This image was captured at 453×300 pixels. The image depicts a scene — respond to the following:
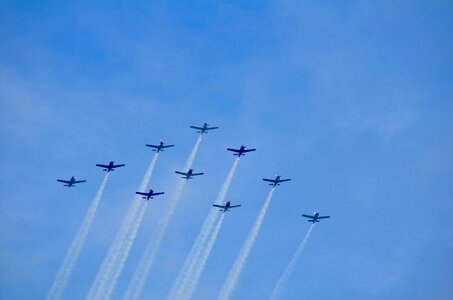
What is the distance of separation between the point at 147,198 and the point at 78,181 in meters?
23.8

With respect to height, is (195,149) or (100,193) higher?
(195,149)

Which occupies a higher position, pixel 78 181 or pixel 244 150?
pixel 244 150

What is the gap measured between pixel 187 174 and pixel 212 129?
52.6 ft

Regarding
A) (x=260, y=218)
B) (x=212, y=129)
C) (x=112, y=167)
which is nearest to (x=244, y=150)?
(x=212, y=129)

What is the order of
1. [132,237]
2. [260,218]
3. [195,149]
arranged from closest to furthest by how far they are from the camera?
1. [132,237]
2. [260,218]
3. [195,149]

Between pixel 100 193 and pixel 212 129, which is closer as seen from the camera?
pixel 100 193

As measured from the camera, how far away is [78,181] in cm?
15250

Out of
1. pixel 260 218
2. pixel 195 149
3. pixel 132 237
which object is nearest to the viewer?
pixel 132 237

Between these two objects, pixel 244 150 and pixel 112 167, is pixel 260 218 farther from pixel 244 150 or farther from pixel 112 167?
pixel 112 167

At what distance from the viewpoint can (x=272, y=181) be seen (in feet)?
497

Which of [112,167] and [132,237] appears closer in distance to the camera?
[132,237]

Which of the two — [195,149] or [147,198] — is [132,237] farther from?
[195,149]

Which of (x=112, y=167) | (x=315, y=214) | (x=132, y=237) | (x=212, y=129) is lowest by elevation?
(x=132, y=237)

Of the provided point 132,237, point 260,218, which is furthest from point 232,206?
point 132,237
